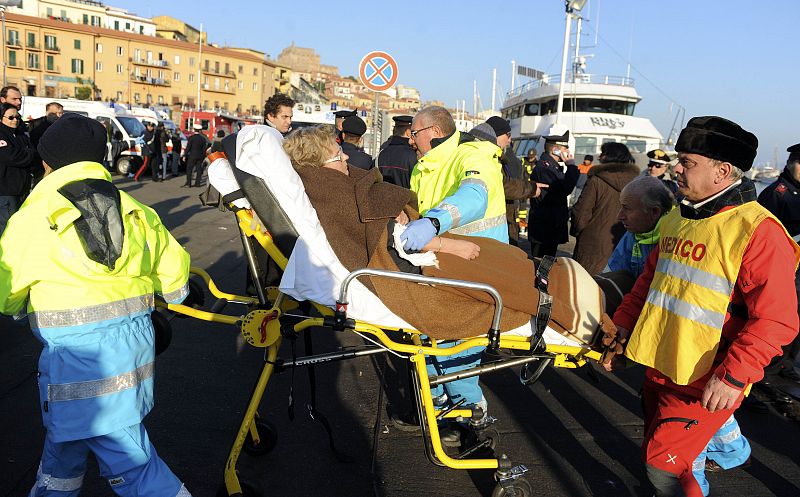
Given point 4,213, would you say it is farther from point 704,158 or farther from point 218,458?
point 704,158

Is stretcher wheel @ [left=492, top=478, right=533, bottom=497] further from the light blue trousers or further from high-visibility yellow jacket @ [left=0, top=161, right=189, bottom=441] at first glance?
high-visibility yellow jacket @ [left=0, top=161, right=189, bottom=441]

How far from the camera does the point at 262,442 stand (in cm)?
374

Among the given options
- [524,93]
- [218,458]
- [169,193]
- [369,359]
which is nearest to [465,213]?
[218,458]

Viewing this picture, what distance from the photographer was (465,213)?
3.29 meters

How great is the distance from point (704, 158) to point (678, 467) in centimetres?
128

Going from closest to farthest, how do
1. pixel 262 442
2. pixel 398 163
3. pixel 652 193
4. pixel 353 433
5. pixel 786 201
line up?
pixel 652 193 < pixel 262 442 < pixel 353 433 < pixel 786 201 < pixel 398 163

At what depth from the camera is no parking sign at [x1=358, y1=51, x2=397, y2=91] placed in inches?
397

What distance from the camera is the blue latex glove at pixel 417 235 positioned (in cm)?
290

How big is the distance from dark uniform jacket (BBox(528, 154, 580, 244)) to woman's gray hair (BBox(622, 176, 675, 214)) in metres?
3.35

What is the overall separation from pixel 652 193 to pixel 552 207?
347 centimetres

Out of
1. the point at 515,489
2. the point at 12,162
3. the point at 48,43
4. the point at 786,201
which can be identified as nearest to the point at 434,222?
the point at 515,489

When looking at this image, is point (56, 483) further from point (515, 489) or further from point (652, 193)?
point (652, 193)

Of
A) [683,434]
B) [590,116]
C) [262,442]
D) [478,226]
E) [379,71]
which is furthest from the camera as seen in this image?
[590,116]

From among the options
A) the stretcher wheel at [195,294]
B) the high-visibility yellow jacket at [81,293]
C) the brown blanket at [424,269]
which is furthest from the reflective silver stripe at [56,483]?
the brown blanket at [424,269]
